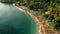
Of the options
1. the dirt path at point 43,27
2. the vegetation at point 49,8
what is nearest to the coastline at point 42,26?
the dirt path at point 43,27

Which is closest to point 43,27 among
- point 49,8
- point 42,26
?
point 42,26

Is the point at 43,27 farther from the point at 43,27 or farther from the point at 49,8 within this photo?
the point at 49,8

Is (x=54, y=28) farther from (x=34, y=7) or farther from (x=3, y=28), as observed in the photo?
(x=34, y=7)

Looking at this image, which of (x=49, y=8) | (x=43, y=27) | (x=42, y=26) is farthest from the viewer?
(x=49, y=8)

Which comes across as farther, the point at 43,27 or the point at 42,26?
the point at 42,26

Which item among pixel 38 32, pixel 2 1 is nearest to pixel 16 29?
pixel 38 32

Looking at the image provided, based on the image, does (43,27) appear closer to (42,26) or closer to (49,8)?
(42,26)

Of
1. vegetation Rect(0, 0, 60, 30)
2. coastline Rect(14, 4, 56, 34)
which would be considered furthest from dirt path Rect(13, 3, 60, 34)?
vegetation Rect(0, 0, 60, 30)

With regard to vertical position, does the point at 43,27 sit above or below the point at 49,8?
below

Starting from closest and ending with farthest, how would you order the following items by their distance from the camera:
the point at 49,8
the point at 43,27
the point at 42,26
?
the point at 43,27, the point at 42,26, the point at 49,8

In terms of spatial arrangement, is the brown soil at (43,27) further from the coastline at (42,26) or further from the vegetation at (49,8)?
the vegetation at (49,8)
